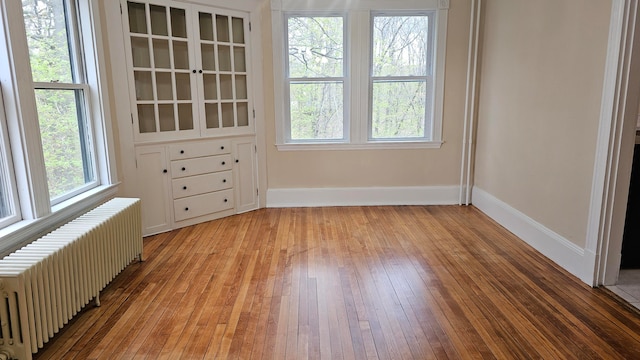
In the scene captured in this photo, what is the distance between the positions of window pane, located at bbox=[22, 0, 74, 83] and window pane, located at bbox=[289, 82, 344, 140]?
2403mm

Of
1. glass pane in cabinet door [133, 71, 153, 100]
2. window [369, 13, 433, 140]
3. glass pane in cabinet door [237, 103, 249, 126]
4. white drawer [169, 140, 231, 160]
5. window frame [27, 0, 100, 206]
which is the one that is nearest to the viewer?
window frame [27, 0, 100, 206]

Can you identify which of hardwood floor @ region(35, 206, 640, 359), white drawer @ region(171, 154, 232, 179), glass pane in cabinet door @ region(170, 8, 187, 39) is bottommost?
hardwood floor @ region(35, 206, 640, 359)

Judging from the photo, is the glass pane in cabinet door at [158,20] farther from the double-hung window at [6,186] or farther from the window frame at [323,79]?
the double-hung window at [6,186]

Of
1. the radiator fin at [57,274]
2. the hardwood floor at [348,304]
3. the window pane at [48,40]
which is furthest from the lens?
the window pane at [48,40]

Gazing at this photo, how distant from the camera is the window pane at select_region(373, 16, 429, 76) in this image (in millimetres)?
4711

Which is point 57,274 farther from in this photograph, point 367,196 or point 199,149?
point 367,196

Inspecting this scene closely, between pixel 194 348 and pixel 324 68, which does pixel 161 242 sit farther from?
pixel 324 68

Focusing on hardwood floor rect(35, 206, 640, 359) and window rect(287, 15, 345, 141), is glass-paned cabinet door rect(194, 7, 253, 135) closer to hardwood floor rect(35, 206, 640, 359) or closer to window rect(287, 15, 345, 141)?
window rect(287, 15, 345, 141)

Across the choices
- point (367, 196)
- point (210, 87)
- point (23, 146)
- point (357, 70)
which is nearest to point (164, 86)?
point (210, 87)

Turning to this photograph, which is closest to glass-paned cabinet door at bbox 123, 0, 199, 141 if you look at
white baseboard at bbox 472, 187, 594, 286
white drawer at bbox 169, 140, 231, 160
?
white drawer at bbox 169, 140, 231, 160

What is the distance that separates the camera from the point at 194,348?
86.2 inches

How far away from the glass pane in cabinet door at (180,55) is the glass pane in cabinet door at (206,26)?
24 cm

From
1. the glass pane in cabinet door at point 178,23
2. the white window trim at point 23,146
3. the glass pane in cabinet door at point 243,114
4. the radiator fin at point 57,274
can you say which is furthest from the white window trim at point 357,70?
the white window trim at point 23,146

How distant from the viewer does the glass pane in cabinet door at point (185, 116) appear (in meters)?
4.15
